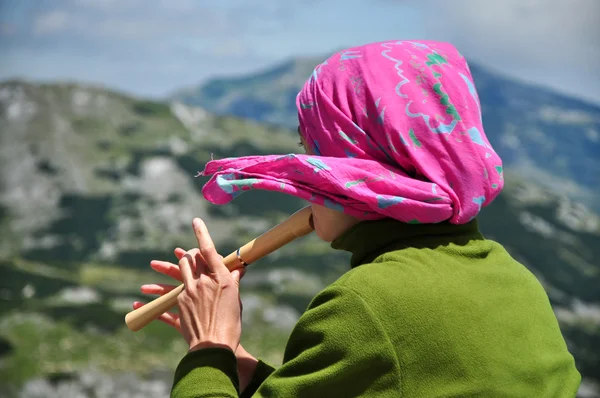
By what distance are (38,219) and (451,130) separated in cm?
1605

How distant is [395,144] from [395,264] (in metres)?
0.23

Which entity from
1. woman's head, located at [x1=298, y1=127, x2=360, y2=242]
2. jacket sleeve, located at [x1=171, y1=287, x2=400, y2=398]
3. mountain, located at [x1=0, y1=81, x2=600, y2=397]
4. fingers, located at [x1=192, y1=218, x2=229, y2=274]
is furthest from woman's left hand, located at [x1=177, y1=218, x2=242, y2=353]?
mountain, located at [x1=0, y1=81, x2=600, y2=397]

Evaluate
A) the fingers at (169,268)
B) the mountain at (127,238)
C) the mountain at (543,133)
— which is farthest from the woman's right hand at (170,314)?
the mountain at (543,133)

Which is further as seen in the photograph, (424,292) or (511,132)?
(511,132)

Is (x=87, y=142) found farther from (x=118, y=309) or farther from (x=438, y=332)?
(x=438, y=332)

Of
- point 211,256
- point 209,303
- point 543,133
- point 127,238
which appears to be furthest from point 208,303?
point 543,133

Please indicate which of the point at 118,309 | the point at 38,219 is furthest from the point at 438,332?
the point at 38,219

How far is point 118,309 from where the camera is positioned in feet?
38.5

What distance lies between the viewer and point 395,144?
1.30 metres

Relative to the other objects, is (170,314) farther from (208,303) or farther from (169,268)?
(208,303)

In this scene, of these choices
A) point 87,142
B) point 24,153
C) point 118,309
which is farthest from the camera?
point 87,142

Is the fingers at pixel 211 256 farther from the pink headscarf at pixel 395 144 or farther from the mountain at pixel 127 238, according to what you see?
the mountain at pixel 127 238

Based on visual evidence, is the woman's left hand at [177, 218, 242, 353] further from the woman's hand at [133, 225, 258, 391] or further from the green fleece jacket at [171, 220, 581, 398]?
the woman's hand at [133, 225, 258, 391]

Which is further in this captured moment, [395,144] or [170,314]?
[170,314]
